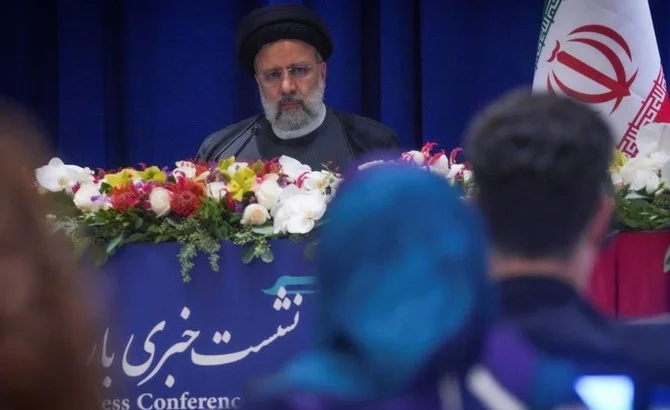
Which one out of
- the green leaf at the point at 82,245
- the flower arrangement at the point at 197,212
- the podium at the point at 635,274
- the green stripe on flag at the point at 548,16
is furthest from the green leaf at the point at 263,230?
the green stripe on flag at the point at 548,16

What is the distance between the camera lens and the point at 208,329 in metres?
2.90

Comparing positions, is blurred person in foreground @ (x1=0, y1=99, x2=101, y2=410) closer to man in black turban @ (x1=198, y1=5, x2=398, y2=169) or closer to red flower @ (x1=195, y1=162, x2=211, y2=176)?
red flower @ (x1=195, y1=162, x2=211, y2=176)

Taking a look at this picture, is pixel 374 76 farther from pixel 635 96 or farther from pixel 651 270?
pixel 651 270

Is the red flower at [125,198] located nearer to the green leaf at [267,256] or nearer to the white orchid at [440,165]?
the green leaf at [267,256]

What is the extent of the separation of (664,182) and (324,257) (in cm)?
217

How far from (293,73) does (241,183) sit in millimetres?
1761

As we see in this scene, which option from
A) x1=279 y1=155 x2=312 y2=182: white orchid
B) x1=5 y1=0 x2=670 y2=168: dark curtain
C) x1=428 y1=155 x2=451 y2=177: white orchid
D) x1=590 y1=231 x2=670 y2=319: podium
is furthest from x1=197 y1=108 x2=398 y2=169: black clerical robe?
x1=590 y1=231 x2=670 y2=319: podium

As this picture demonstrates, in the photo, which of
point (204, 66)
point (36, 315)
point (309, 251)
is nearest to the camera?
point (36, 315)

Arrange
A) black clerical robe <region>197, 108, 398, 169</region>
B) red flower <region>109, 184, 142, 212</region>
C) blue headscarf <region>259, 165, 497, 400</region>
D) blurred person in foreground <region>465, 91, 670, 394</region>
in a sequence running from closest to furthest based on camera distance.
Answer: blue headscarf <region>259, 165, 497, 400</region>, blurred person in foreground <region>465, 91, 670, 394</region>, red flower <region>109, 184, 142, 212</region>, black clerical robe <region>197, 108, 398, 169</region>

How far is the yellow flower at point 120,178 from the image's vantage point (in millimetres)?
3105

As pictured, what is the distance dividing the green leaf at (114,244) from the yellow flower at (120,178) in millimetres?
209

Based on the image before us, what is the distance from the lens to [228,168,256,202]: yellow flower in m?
2.97

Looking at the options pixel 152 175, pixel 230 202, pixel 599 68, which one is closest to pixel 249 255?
pixel 230 202

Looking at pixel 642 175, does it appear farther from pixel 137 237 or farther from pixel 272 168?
pixel 137 237
